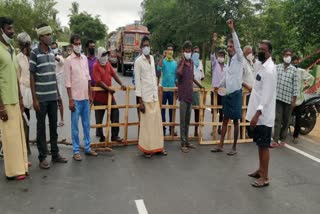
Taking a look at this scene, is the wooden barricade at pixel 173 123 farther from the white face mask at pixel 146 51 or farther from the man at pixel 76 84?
the white face mask at pixel 146 51

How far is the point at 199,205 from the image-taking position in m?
4.43

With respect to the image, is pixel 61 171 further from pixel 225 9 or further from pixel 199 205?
pixel 225 9

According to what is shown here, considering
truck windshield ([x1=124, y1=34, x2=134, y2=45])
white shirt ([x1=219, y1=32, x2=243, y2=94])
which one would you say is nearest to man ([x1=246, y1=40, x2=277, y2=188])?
white shirt ([x1=219, y1=32, x2=243, y2=94])

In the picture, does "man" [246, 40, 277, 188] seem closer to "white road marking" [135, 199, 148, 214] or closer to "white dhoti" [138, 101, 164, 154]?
"white road marking" [135, 199, 148, 214]

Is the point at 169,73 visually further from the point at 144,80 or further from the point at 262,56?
the point at 262,56

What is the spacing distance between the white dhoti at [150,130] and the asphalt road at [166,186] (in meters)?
0.18

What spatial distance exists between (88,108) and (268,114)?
2950 millimetres

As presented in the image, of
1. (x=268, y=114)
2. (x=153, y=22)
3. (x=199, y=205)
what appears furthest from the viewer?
(x=153, y=22)

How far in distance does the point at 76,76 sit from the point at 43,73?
587 millimetres

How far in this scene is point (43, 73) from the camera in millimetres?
5531

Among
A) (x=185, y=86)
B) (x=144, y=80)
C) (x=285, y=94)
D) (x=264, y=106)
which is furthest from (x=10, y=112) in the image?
(x=285, y=94)

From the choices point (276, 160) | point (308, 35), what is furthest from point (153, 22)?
point (276, 160)

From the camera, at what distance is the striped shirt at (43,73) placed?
5453 mm

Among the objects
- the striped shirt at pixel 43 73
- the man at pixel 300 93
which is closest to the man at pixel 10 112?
the striped shirt at pixel 43 73
